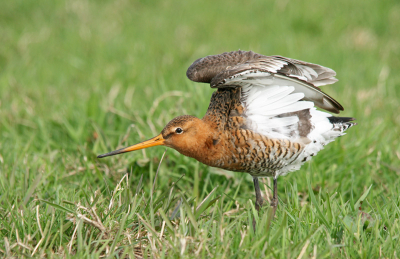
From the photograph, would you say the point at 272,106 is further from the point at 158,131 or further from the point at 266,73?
the point at 158,131

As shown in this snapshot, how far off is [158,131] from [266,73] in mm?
1991

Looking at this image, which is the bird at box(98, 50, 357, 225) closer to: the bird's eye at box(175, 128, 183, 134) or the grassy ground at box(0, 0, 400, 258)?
the bird's eye at box(175, 128, 183, 134)

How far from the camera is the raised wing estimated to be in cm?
391

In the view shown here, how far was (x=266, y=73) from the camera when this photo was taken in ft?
12.6

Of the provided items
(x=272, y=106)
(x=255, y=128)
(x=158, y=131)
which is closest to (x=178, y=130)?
(x=255, y=128)

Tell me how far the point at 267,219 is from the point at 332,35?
7137 mm

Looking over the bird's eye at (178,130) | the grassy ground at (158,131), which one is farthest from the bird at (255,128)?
the grassy ground at (158,131)

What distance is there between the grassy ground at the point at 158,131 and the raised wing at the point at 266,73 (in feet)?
2.94

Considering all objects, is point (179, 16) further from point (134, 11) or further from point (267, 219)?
point (267, 219)

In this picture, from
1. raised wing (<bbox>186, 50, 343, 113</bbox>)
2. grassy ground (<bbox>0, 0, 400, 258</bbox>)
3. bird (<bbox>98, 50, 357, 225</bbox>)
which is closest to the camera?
grassy ground (<bbox>0, 0, 400, 258</bbox>)

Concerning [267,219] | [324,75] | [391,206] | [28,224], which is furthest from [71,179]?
[391,206]

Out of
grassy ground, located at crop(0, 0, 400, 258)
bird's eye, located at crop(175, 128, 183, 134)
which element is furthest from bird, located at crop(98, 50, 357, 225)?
grassy ground, located at crop(0, 0, 400, 258)

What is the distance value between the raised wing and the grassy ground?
35.3 inches

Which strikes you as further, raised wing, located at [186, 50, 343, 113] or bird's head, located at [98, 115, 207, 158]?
bird's head, located at [98, 115, 207, 158]
